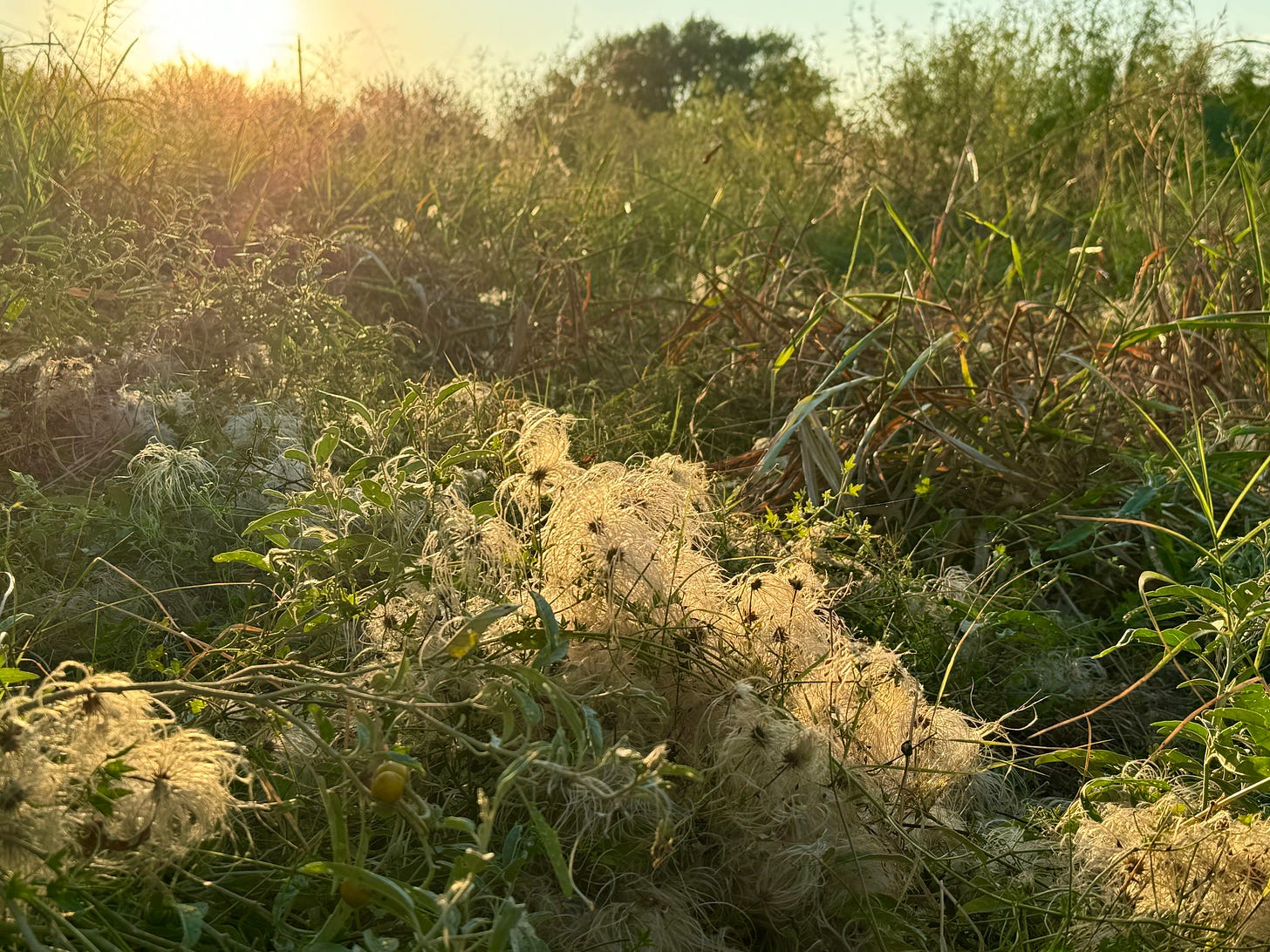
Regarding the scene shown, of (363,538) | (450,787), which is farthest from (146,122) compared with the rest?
(450,787)

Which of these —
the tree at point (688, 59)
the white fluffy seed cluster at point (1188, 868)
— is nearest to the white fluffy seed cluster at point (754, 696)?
the white fluffy seed cluster at point (1188, 868)

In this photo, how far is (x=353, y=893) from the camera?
1.03 meters

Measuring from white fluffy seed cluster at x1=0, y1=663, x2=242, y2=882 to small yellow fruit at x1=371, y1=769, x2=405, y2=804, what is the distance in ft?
0.45

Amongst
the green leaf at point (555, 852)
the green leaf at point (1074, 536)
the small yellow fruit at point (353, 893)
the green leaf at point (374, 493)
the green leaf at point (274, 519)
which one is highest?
the green leaf at point (374, 493)

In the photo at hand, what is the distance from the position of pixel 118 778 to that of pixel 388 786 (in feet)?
0.82

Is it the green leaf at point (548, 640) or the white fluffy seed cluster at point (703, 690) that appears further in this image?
the white fluffy seed cluster at point (703, 690)

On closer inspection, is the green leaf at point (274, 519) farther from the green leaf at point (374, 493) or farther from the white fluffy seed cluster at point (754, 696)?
the white fluffy seed cluster at point (754, 696)

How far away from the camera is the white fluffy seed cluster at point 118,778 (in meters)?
1.04

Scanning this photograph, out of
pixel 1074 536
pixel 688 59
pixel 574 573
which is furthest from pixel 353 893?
pixel 688 59

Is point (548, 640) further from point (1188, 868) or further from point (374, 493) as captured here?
point (1188, 868)

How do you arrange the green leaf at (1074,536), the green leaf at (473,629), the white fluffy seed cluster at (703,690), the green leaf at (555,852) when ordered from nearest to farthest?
the green leaf at (555,852) < the green leaf at (473,629) < the white fluffy seed cluster at (703,690) < the green leaf at (1074,536)

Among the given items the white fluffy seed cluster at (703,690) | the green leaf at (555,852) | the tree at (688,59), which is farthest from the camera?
the tree at (688,59)

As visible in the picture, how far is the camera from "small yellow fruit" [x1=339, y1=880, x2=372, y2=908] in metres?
1.03

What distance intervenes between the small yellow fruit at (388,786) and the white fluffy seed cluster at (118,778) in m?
0.14
